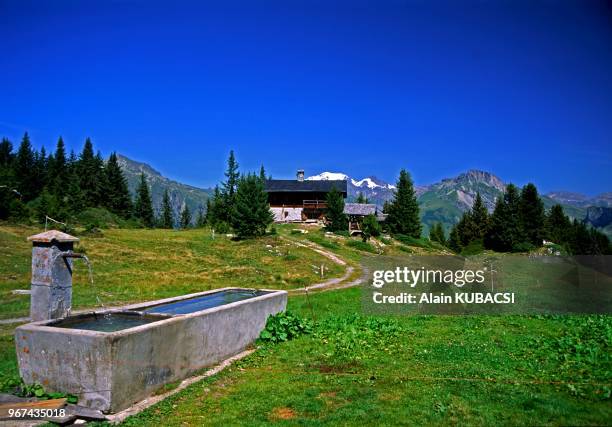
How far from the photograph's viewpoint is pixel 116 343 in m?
7.11

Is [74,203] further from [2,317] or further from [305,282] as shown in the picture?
[2,317]

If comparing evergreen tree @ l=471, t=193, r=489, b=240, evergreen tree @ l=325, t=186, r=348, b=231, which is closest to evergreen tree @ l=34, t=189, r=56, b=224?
evergreen tree @ l=325, t=186, r=348, b=231

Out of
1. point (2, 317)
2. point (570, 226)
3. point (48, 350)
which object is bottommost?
point (2, 317)

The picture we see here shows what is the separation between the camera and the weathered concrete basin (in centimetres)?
706

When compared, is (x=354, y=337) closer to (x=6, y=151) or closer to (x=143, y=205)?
(x=143, y=205)

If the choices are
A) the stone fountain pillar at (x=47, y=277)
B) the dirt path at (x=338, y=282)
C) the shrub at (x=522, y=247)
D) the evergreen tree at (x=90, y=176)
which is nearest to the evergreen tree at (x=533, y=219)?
the shrub at (x=522, y=247)

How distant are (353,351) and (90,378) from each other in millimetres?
5699

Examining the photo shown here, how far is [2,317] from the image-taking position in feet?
46.4

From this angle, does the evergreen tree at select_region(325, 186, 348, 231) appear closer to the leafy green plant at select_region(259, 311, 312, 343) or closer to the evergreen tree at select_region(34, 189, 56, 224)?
the evergreen tree at select_region(34, 189, 56, 224)

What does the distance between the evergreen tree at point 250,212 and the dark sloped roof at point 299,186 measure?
26.0 m

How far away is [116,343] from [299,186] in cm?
6713

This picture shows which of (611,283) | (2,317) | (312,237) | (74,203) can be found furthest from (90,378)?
(74,203)

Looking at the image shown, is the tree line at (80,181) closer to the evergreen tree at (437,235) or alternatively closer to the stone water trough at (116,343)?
the evergreen tree at (437,235)

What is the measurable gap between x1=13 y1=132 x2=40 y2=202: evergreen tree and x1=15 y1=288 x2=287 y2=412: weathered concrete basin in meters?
76.5
